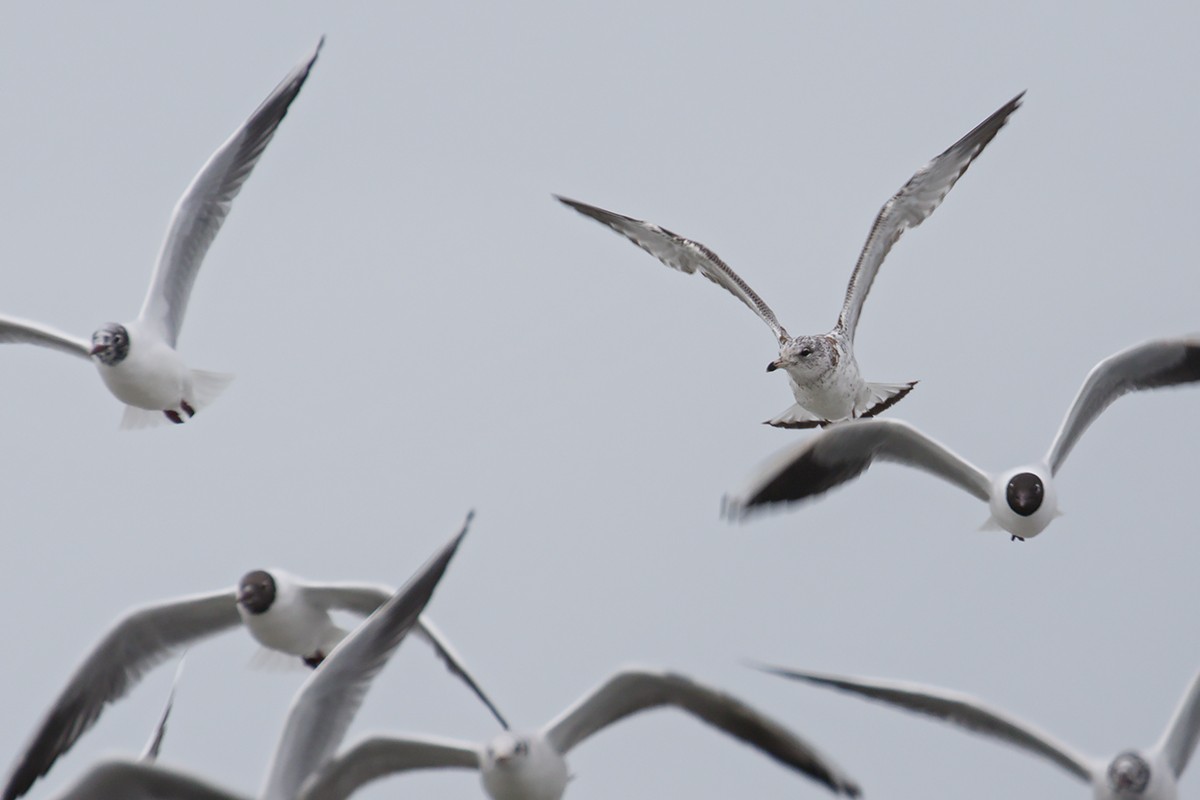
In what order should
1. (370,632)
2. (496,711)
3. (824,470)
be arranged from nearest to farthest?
(370,632) < (496,711) < (824,470)

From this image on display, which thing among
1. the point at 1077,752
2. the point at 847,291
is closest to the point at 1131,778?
the point at 1077,752

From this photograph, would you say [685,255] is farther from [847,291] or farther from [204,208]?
[204,208]

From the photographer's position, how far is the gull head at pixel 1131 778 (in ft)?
37.4

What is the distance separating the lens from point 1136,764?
1141cm

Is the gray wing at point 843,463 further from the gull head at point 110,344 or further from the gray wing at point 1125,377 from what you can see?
the gull head at point 110,344

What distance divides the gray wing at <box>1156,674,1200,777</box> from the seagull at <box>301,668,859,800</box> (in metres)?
2.14

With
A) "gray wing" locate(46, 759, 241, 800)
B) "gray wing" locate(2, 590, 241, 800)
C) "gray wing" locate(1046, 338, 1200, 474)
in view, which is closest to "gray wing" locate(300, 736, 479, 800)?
"gray wing" locate(46, 759, 241, 800)

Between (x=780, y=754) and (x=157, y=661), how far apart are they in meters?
A: 3.70

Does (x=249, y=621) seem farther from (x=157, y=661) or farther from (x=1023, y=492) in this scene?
(x=1023, y=492)

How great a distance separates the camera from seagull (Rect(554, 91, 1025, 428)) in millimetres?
13062

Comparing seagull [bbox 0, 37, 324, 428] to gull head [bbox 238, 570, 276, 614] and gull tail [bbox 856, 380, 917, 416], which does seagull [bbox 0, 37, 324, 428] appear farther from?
gull tail [bbox 856, 380, 917, 416]

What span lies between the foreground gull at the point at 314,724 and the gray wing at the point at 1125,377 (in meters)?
4.03

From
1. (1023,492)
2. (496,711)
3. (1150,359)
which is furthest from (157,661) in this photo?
(1150,359)

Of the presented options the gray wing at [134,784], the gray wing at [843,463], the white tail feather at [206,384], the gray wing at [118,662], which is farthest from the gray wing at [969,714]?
the white tail feather at [206,384]
